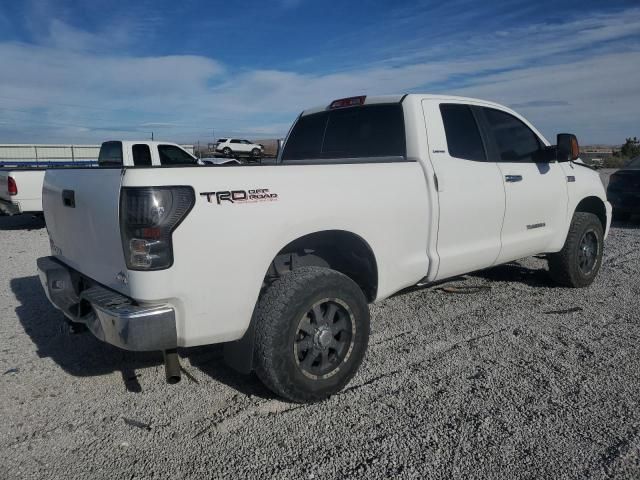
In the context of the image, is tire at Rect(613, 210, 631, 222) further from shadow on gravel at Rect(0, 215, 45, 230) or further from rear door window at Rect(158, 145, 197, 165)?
shadow on gravel at Rect(0, 215, 45, 230)

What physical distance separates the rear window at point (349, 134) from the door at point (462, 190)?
29cm

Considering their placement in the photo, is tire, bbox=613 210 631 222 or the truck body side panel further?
tire, bbox=613 210 631 222

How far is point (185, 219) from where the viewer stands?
2.62 m

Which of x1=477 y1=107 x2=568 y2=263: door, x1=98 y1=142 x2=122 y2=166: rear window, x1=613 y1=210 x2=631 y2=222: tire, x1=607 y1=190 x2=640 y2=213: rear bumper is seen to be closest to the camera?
x1=477 y1=107 x2=568 y2=263: door

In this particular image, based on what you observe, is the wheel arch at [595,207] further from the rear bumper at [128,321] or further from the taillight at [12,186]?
the taillight at [12,186]

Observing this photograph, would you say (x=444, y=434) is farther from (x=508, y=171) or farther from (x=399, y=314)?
(x=508, y=171)

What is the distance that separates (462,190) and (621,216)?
8.95 metres

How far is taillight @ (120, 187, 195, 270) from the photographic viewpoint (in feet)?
8.43

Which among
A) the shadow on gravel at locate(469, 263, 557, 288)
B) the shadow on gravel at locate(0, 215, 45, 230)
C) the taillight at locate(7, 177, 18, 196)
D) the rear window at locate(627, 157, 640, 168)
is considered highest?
the rear window at locate(627, 157, 640, 168)

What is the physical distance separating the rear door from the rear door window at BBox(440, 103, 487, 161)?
2.65 meters

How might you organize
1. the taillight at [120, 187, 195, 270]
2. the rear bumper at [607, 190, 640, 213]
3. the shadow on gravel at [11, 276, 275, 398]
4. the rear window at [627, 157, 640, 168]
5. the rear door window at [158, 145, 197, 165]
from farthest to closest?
1. the rear door window at [158, 145, 197, 165]
2. the rear window at [627, 157, 640, 168]
3. the rear bumper at [607, 190, 640, 213]
4. the shadow on gravel at [11, 276, 275, 398]
5. the taillight at [120, 187, 195, 270]

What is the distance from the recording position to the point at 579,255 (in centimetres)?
578

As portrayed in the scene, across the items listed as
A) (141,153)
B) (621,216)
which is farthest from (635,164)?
(141,153)

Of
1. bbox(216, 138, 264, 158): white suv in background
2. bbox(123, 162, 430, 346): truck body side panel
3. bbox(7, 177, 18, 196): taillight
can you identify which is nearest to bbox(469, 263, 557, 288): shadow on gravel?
bbox(123, 162, 430, 346): truck body side panel
